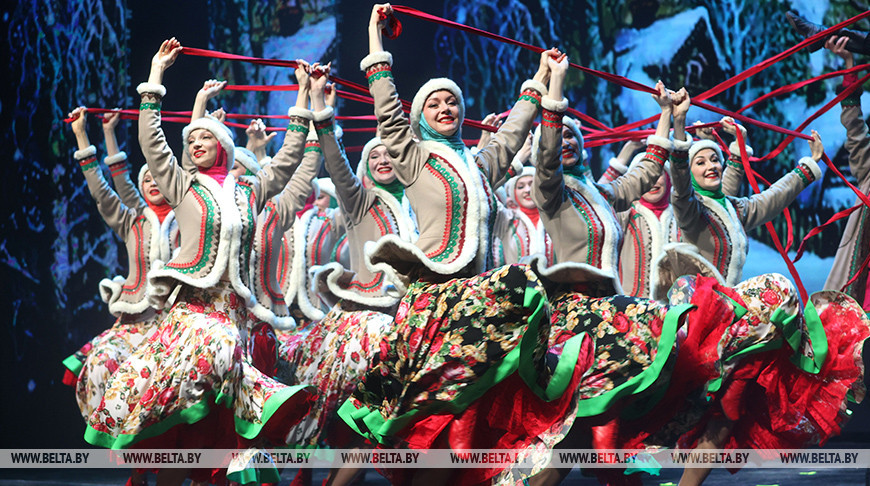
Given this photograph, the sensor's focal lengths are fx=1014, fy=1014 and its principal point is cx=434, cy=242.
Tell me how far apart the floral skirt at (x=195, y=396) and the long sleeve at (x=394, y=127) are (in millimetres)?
902

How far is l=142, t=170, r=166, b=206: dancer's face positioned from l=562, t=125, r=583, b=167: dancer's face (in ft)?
7.83

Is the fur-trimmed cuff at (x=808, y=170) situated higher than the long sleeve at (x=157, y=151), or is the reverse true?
the long sleeve at (x=157, y=151)

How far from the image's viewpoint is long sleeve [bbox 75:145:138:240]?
17.6 feet

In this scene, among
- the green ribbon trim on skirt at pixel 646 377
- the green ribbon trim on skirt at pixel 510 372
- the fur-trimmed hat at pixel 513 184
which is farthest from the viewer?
the fur-trimmed hat at pixel 513 184

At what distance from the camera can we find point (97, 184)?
5402 mm

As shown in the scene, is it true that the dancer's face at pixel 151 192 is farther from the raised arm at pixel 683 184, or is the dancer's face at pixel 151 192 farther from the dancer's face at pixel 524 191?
the raised arm at pixel 683 184

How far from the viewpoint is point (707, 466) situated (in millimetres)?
4094

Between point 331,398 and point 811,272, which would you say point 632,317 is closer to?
point 331,398

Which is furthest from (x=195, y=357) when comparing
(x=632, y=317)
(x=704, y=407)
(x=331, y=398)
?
(x=704, y=407)

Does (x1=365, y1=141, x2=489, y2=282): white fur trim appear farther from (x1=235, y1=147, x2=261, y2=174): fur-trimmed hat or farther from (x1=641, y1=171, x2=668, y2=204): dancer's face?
(x1=641, y1=171, x2=668, y2=204): dancer's face

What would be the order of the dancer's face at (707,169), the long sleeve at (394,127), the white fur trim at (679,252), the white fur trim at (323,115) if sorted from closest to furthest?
the long sleeve at (394,127) → the white fur trim at (323,115) → the white fur trim at (679,252) → the dancer's face at (707,169)

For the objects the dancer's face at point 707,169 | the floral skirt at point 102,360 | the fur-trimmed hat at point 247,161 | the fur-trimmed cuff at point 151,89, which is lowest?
the floral skirt at point 102,360

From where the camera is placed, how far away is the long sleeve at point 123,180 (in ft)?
17.8

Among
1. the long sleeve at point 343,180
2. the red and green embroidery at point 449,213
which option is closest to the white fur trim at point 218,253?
the long sleeve at point 343,180
